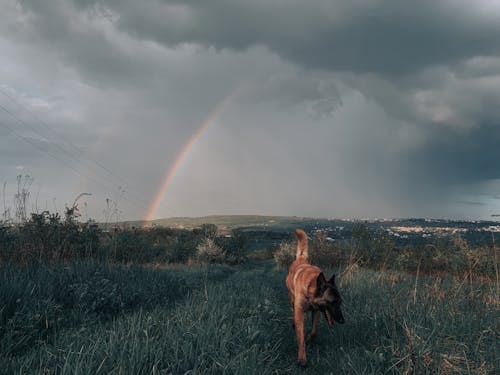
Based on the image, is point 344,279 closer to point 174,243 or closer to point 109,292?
point 109,292

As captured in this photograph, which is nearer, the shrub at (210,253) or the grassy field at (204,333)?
the grassy field at (204,333)

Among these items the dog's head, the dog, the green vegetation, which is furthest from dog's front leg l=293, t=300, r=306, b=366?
the dog's head

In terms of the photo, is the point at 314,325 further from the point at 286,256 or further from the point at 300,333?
the point at 286,256

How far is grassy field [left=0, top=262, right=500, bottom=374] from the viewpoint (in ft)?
11.1

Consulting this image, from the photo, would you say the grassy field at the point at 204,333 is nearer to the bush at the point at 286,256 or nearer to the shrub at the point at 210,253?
the bush at the point at 286,256

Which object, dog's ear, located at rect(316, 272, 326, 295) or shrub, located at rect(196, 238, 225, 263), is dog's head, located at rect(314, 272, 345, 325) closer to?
dog's ear, located at rect(316, 272, 326, 295)

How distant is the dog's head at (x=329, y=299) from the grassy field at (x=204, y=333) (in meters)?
0.44

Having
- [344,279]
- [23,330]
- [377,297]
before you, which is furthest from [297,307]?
[344,279]

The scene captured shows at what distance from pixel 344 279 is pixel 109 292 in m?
6.57

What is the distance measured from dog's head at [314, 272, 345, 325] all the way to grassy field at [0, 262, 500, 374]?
44 cm

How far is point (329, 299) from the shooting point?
4.87 metres

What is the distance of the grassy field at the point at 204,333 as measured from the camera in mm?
3391

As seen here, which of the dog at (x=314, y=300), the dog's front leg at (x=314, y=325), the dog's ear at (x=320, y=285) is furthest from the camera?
the dog's front leg at (x=314, y=325)

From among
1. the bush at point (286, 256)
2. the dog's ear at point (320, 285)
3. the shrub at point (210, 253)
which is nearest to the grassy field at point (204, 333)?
the dog's ear at point (320, 285)
